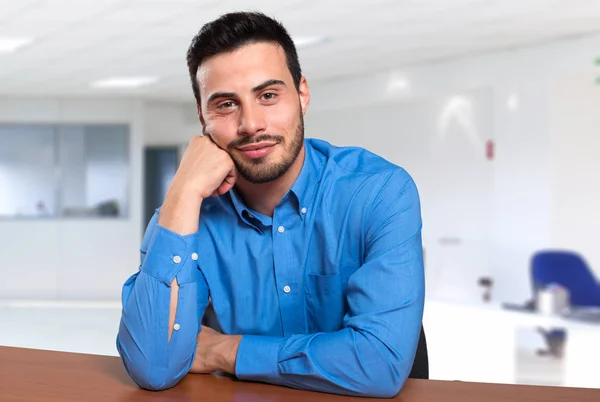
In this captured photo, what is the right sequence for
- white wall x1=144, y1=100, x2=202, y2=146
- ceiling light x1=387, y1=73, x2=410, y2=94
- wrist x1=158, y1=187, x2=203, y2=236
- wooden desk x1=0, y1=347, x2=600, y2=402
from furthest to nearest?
1. white wall x1=144, y1=100, x2=202, y2=146
2. ceiling light x1=387, y1=73, x2=410, y2=94
3. wrist x1=158, y1=187, x2=203, y2=236
4. wooden desk x1=0, y1=347, x2=600, y2=402

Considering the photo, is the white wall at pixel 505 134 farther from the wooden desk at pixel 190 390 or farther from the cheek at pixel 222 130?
the wooden desk at pixel 190 390

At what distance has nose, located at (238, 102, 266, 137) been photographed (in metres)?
1.61

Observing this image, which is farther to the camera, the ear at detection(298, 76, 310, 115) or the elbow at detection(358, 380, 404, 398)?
the ear at detection(298, 76, 310, 115)

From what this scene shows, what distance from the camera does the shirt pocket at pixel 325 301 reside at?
1629 millimetres

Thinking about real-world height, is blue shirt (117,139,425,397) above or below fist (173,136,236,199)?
below

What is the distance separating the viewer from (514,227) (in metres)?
7.62

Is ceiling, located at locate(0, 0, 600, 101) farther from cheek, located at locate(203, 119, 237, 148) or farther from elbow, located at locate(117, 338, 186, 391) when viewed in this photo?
elbow, located at locate(117, 338, 186, 391)

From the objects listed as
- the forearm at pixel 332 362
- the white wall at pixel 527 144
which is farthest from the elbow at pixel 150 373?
the white wall at pixel 527 144

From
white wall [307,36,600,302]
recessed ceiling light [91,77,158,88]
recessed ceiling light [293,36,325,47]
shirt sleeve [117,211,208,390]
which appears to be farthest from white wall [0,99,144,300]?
shirt sleeve [117,211,208,390]

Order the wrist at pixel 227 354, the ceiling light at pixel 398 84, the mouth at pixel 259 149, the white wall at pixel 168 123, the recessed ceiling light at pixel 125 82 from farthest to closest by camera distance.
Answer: the white wall at pixel 168 123, the recessed ceiling light at pixel 125 82, the ceiling light at pixel 398 84, the mouth at pixel 259 149, the wrist at pixel 227 354

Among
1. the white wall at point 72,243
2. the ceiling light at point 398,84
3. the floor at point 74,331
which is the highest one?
the ceiling light at point 398,84

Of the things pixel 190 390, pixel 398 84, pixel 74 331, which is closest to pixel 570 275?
pixel 398 84

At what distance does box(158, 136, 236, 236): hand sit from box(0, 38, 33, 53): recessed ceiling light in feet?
21.2

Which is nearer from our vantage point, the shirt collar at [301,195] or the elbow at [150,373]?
the elbow at [150,373]
